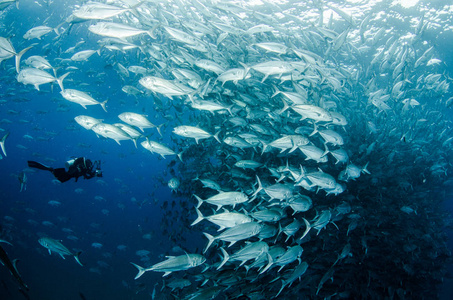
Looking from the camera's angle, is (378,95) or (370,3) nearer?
(378,95)

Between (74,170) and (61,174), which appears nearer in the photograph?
(61,174)

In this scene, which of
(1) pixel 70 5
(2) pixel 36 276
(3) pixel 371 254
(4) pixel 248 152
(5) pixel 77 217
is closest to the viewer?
(3) pixel 371 254

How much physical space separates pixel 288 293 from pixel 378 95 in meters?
6.71

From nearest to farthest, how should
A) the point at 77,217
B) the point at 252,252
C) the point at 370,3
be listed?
the point at 252,252
the point at 370,3
the point at 77,217

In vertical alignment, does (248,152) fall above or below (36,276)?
above

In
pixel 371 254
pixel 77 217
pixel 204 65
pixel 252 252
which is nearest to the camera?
pixel 252 252

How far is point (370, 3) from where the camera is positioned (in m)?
11.2

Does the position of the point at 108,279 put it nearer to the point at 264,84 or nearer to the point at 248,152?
the point at 248,152

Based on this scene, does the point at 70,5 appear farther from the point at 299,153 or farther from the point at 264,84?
the point at 299,153

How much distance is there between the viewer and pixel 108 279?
19.1 meters

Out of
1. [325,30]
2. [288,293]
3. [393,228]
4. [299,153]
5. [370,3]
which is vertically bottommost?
[288,293]

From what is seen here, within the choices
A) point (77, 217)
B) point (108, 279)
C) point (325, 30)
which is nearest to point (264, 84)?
point (325, 30)

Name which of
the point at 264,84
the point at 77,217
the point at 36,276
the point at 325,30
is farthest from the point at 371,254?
the point at 77,217

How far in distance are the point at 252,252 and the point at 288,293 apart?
2.77 metres
